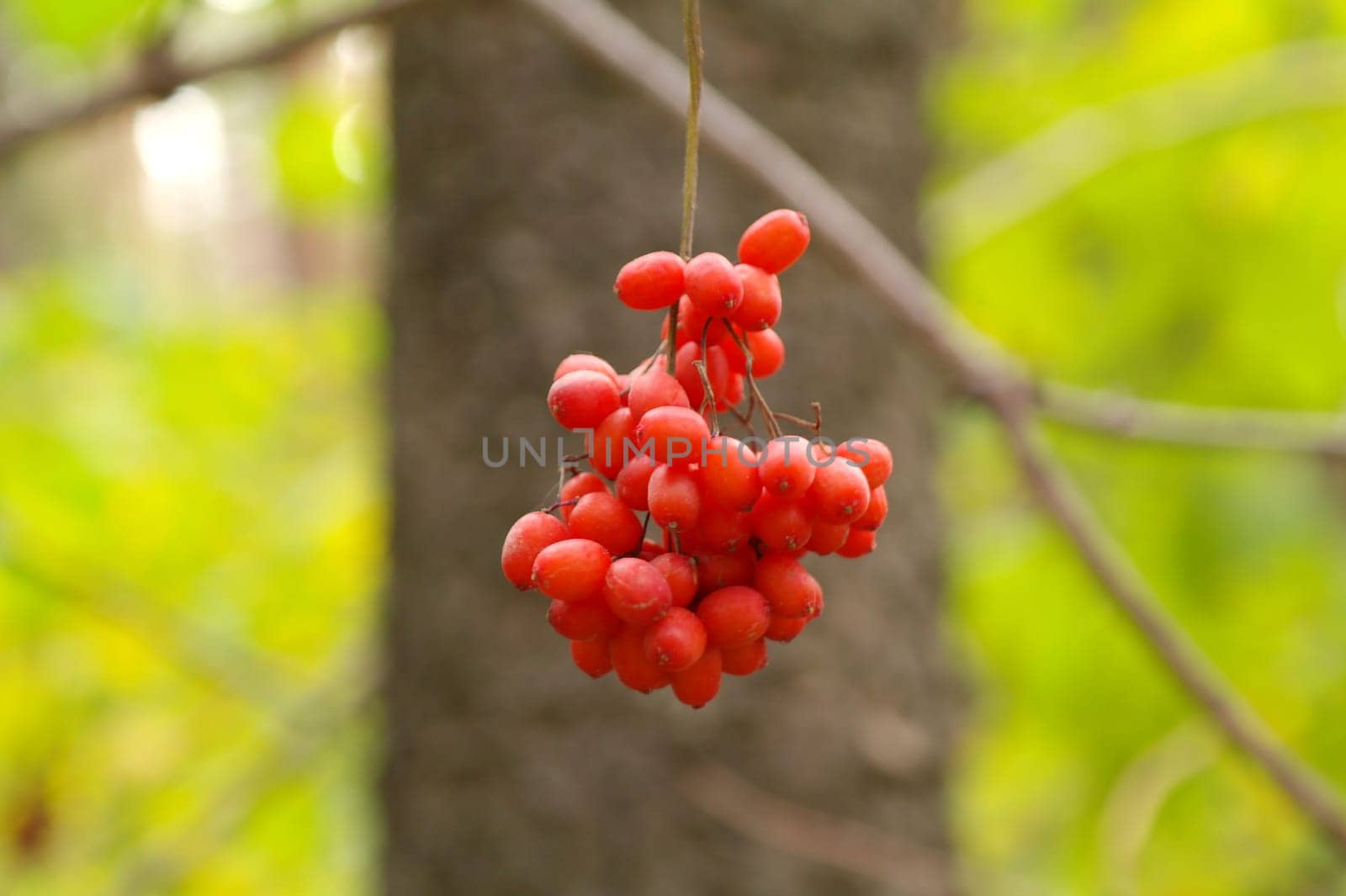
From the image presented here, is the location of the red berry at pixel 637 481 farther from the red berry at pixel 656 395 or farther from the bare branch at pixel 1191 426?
the bare branch at pixel 1191 426

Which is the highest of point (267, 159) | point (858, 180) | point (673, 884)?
point (267, 159)

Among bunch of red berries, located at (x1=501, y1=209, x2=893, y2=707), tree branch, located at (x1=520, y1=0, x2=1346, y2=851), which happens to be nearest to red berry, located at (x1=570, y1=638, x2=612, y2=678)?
bunch of red berries, located at (x1=501, y1=209, x2=893, y2=707)

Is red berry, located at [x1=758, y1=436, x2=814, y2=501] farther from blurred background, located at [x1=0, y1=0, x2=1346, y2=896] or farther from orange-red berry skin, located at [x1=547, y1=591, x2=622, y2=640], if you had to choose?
blurred background, located at [x1=0, y1=0, x2=1346, y2=896]

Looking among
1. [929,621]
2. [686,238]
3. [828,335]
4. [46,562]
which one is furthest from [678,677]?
[46,562]

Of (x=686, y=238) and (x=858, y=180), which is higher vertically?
(x=858, y=180)

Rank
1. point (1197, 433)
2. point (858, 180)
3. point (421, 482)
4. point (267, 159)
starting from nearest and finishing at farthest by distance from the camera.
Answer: point (1197, 433) → point (421, 482) → point (858, 180) → point (267, 159)

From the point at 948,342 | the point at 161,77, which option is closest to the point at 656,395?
the point at 948,342

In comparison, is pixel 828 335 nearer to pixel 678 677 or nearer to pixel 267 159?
pixel 678 677
